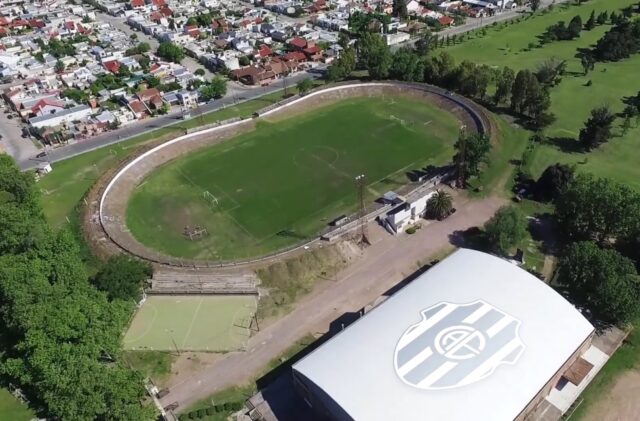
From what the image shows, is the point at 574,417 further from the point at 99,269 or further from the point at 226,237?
the point at 99,269

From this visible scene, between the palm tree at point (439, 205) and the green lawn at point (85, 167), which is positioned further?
the green lawn at point (85, 167)

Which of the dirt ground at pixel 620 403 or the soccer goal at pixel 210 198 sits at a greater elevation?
the soccer goal at pixel 210 198

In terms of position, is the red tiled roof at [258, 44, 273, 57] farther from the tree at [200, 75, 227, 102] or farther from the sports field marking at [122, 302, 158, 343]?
the sports field marking at [122, 302, 158, 343]

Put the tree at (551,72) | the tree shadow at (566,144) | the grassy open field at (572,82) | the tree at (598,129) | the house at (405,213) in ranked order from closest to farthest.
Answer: the house at (405,213) < the grassy open field at (572,82) < the tree at (598,129) < the tree shadow at (566,144) < the tree at (551,72)

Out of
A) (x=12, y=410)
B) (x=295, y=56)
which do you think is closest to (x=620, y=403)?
(x=12, y=410)

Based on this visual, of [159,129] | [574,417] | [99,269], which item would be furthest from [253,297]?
[159,129]

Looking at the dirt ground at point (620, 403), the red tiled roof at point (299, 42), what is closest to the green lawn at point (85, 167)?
the red tiled roof at point (299, 42)

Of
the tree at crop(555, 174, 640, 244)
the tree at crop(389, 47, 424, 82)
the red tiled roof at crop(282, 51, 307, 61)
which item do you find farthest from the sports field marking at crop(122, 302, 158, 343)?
the red tiled roof at crop(282, 51, 307, 61)

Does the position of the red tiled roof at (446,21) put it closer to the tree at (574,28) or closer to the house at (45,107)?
the tree at (574,28)
